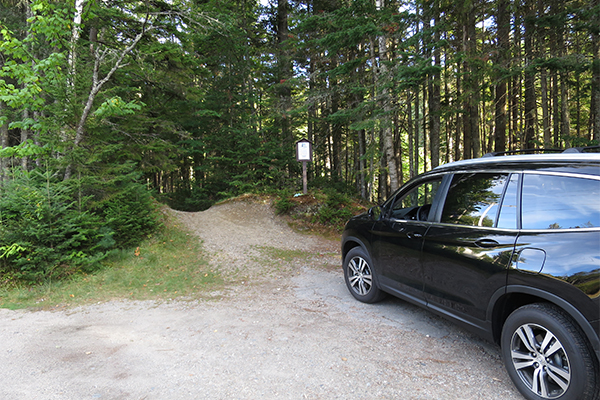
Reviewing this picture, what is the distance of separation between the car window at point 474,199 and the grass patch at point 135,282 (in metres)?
4.32

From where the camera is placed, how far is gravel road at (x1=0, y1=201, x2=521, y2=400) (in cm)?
284

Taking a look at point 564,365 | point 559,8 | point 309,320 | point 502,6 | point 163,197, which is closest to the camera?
point 564,365

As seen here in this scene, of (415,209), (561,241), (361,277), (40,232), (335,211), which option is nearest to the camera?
(561,241)

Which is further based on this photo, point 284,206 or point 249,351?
point 284,206

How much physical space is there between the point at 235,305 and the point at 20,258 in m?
4.29

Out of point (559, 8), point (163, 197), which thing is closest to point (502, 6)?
point (559, 8)

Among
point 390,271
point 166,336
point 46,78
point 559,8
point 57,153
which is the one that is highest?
point 559,8

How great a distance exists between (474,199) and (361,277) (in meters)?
2.18

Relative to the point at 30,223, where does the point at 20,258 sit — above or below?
below

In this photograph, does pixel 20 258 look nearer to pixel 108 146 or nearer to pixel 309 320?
pixel 108 146

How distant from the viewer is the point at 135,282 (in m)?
6.30

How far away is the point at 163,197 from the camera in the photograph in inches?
564

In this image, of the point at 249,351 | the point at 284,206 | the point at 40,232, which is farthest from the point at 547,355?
the point at 284,206

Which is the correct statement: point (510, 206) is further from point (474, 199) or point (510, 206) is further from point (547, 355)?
point (547, 355)
